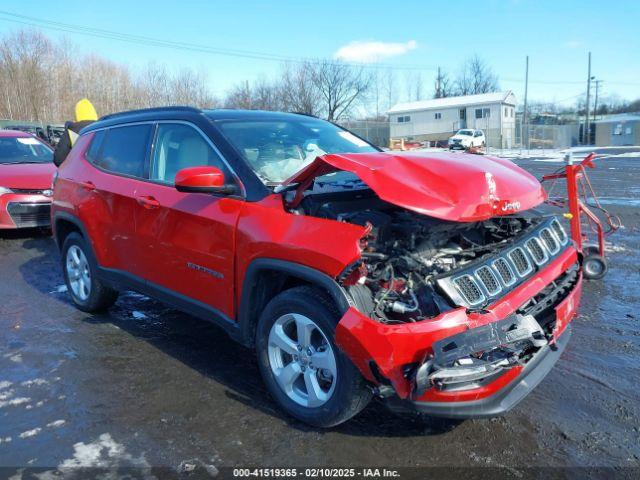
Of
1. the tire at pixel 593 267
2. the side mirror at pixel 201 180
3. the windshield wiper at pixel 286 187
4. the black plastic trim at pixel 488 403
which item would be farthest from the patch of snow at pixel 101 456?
the tire at pixel 593 267

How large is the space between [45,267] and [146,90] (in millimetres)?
45092

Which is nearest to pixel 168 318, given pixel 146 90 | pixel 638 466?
pixel 638 466

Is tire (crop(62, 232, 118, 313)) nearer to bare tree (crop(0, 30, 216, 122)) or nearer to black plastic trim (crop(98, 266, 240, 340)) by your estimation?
black plastic trim (crop(98, 266, 240, 340))

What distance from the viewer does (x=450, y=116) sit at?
190 ft

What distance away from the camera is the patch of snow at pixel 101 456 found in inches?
110

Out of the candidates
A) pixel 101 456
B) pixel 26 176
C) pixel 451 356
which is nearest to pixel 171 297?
pixel 101 456

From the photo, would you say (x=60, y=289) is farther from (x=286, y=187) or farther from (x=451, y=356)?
(x=451, y=356)

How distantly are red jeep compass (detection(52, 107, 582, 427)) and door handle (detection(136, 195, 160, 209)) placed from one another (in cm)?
2

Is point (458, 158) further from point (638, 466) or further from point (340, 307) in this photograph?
point (638, 466)

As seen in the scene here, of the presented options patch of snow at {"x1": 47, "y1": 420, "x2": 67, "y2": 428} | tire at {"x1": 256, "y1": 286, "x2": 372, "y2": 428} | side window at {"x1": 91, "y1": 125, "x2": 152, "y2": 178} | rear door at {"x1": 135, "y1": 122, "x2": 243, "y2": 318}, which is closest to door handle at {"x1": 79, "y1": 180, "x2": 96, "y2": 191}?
side window at {"x1": 91, "y1": 125, "x2": 152, "y2": 178}

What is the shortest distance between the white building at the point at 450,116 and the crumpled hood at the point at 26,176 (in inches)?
1960

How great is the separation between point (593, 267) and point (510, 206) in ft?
10.6

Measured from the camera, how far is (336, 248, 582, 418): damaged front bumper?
2.45m

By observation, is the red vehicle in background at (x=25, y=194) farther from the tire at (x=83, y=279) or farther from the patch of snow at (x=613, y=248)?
the patch of snow at (x=613, y=248)
